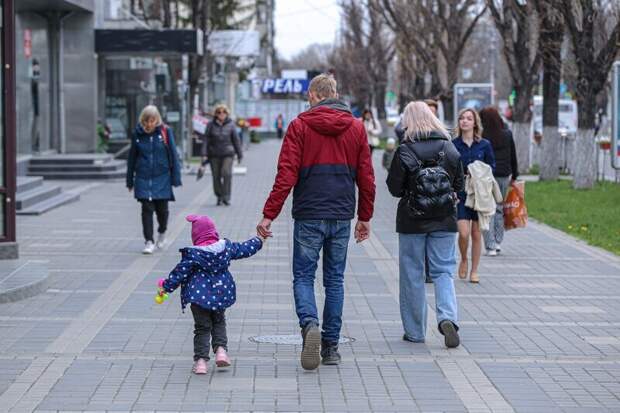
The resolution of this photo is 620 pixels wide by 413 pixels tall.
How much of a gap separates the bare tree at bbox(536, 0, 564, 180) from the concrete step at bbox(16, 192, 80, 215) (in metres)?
10.1

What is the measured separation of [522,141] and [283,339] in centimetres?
2299

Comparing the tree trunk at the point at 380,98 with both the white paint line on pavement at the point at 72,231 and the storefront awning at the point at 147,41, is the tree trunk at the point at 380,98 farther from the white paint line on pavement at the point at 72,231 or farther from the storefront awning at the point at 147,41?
the white paint line on pavement at the point at 72,231

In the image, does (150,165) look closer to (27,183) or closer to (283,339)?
(283,339)

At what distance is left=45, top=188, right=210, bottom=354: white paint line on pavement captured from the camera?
8961 millimetres

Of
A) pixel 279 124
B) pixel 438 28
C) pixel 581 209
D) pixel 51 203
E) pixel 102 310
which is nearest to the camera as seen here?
pixel 102 310

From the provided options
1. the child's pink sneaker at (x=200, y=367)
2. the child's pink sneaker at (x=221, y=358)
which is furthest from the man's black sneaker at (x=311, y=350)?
the child's pink sneaker at (x=200, y=367)

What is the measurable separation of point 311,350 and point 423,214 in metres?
1.48

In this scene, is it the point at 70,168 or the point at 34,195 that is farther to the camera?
the point at 70,168

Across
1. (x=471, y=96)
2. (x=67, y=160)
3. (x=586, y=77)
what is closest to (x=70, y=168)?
(x=67, y=160)

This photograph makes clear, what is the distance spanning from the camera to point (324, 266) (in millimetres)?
8336

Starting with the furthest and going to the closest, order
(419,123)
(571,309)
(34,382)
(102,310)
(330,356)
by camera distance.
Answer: (571,309), (102,310), (419,123), (330,356), (34,382)

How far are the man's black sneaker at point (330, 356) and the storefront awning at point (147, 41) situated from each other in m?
25.1

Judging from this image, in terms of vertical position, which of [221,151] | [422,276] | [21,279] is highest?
[221,151]

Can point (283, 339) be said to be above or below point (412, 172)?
below
